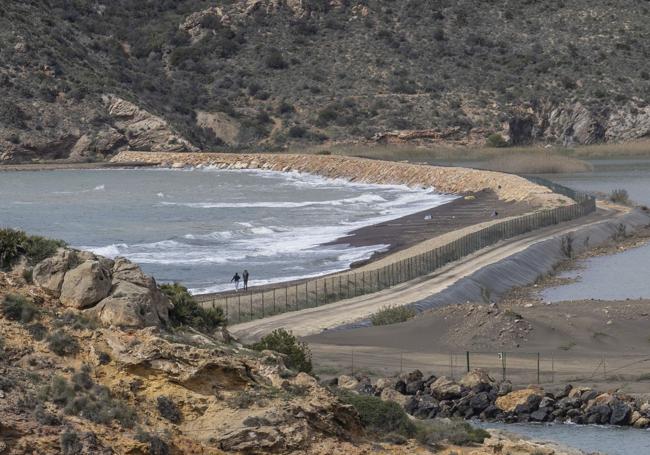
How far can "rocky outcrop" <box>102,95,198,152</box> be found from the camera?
155500 millimetres

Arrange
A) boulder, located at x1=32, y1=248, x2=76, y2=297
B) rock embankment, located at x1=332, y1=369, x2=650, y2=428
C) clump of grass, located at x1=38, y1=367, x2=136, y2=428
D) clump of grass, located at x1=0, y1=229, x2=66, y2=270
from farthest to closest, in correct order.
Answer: rock embankment, located at x1=332, y1=369, x2=650, y2=428 < clump of grass, located at x1=0, y1=229, x2=66, y2=270 < boulder, located at x1=32, y1=248, x2=76, y2=297 < clump of grass, located at x1=38, y1=367, x2=136, y2=428

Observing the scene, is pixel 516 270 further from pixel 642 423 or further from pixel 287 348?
pixel 287 348

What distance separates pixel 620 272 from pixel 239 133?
10494 centimetres

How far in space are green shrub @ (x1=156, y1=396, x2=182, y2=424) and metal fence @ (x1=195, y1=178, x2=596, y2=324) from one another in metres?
19.4

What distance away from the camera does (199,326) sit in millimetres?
23219

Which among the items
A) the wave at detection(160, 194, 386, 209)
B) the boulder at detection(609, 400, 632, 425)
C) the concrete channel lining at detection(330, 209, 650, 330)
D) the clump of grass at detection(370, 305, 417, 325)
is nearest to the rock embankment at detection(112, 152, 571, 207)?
the wave at detection(160, 194, 386, 209)

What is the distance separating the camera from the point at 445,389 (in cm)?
3253

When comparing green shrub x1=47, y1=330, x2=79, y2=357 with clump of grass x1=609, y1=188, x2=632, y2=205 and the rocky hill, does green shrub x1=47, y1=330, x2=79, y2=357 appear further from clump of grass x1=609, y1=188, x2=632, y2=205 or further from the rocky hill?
clump of grass x1=609, y1=188, x2=632, y2=205

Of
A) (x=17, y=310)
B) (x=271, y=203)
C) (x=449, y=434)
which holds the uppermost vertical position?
(x=17, y=310)

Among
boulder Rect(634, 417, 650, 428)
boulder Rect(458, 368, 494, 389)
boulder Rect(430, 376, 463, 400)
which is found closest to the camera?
boulder Rect(634, 417, 650, 428)

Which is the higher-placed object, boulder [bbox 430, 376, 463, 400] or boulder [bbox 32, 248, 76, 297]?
boulder [bbox 32, 248, 76, 297]

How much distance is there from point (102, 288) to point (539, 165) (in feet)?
378

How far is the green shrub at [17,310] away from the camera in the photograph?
20031 millimetres

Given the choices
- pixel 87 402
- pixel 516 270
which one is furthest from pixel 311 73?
pixel 87 402
